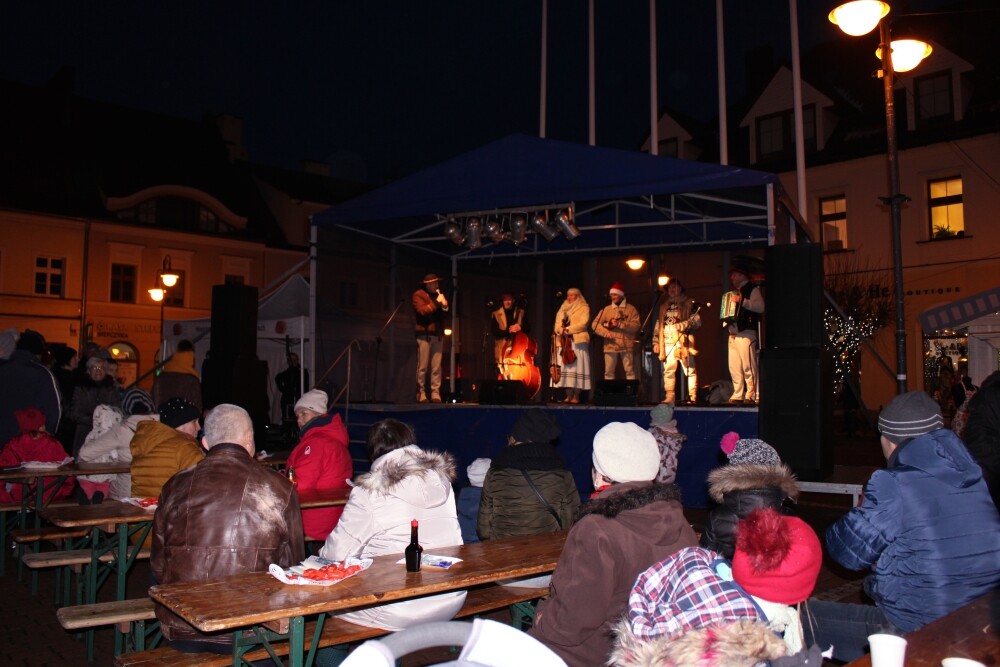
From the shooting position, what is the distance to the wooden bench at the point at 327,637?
3482mm

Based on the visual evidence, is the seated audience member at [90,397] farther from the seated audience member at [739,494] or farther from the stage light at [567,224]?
the seated audience member at [739,494]

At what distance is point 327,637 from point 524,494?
1257 millimetres

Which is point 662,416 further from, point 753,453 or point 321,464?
point 753,453

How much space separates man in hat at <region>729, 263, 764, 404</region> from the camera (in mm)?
11156

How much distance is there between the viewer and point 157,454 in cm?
546

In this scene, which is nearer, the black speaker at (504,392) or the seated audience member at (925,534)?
the seated audience member at (925,534)

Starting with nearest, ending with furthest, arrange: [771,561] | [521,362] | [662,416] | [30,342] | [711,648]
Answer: [711,648] → [771,561] → [662,416] → [30,342] → [521,362]

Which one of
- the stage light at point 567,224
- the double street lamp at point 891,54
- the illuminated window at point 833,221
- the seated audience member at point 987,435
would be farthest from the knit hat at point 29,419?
the illuminated window at point 833,221

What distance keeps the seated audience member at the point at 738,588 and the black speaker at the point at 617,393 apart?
8.32 m

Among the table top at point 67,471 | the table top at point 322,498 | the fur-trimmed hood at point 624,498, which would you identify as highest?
the fur-trimmed hood at point 624,498

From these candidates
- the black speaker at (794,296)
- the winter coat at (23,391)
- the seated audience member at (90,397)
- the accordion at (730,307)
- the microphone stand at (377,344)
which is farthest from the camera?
the microphone stand at (377,344)

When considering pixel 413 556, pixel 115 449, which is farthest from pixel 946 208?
pixel 413 556

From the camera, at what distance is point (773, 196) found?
30.8ft

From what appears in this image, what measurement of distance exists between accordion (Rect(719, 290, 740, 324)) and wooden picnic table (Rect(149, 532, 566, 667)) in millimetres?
7991
